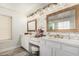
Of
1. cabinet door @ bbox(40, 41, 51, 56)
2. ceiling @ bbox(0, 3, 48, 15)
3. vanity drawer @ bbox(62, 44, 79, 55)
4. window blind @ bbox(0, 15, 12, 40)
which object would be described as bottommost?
cabinet door @ bbox(40, 41, 51, 56)

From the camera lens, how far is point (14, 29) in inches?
54.5

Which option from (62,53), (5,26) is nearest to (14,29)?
(5,26)

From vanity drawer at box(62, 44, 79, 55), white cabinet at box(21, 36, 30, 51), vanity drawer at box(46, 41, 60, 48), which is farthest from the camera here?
white cabinet at box(21, 36, 30, 51)

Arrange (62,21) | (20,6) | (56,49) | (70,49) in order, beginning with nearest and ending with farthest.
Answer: (70,49) < (56,49) < (20,6) < (62,21)

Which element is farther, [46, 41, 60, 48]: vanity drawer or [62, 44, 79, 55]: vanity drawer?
[46, 41, 60, 48]: vanity drawer

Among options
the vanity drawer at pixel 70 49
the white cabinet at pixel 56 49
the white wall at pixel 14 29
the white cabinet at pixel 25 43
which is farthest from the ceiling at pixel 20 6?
the vanity drawer at pixel 70 49

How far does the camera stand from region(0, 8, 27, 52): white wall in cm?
134

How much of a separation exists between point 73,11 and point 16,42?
1.21m

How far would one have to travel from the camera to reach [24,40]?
5.13 feet

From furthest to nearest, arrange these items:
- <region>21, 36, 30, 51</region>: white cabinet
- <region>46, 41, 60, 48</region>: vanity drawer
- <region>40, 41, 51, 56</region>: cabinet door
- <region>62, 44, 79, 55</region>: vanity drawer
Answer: <region>21, 36, 30, 51</region>: white cabinet
<region>40, 41, 51, 56</region>: cabinet door
<region>46, 41, 60, 48</region>: vanity drawer
<region>62, 44, 79, 55</region>: vanity drawer

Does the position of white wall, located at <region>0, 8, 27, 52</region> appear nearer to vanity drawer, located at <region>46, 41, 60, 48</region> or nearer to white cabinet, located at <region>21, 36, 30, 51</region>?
white cabinet, located at <region>21, 36, 30, 51</region>

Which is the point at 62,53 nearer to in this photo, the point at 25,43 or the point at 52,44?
the point at 52,44

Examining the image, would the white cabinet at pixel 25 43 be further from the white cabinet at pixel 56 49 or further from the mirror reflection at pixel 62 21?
the mirror reflection at pixel 62 21

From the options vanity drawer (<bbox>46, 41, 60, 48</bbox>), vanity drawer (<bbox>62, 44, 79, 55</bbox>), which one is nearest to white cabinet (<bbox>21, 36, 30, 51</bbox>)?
vanity drawer (<bbox>46, 41, 60, 48</bbox>)
